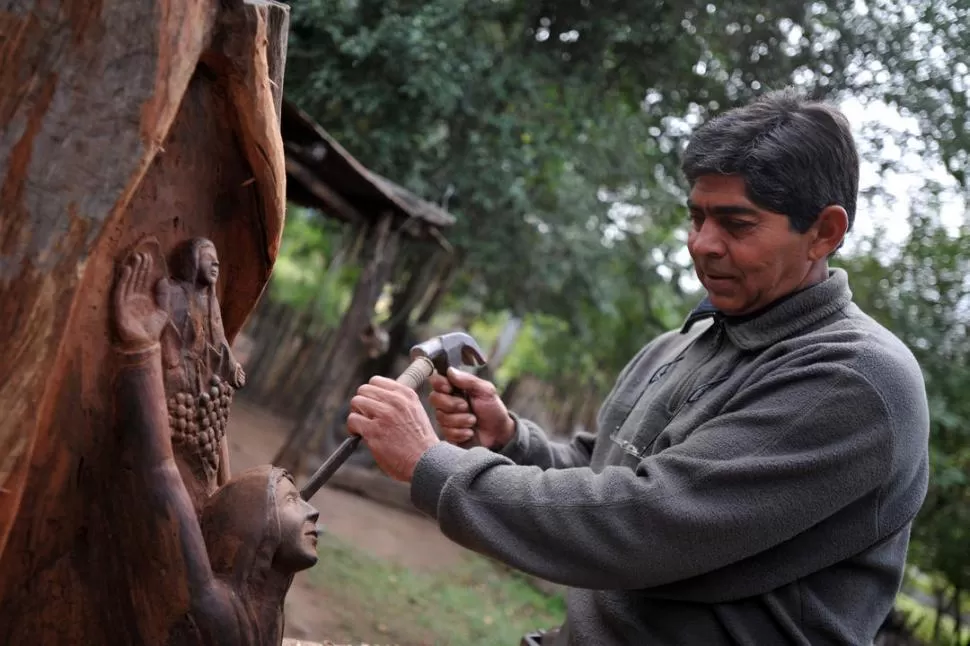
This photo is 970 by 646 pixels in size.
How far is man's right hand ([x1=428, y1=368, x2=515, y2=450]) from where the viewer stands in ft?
6.69

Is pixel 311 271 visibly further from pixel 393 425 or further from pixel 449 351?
pixel 393 425

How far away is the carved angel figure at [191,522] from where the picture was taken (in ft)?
4.14

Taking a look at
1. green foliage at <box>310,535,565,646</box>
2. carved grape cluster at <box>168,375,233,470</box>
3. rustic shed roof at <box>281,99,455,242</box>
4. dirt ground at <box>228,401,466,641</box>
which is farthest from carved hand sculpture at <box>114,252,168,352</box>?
dirt ground at <box>228,401,466,641</box>

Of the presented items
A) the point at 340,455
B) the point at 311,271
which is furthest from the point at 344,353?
the point at 311,271

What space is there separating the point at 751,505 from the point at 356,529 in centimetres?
568

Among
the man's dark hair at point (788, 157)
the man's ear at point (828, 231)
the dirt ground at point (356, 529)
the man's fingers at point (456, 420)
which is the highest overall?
the man's dark hair at point (788, 157)

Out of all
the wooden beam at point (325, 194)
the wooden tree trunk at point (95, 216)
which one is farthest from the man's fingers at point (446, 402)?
the wooden beam at point (325, 194)

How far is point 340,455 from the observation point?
1.65 metres

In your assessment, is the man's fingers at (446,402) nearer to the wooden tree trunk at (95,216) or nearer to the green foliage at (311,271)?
the wooden tree trunk at (95,216)

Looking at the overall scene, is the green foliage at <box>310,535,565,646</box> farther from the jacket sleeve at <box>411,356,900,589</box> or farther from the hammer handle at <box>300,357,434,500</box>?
the jacket sleeve at <box>411,356,900,589</box>

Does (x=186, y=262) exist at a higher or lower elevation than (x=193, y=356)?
higher

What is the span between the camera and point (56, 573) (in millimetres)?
1278

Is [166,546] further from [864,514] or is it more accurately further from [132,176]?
[864,514]

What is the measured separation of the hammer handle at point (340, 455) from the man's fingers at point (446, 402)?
226 millimetres
